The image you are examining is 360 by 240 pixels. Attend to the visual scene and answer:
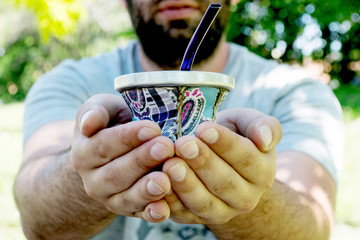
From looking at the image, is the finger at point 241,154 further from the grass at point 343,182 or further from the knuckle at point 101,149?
the grass at point 343,182

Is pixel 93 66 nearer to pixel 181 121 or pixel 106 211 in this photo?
pixel 106 211

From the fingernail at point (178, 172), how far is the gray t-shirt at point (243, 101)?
1.29 metres

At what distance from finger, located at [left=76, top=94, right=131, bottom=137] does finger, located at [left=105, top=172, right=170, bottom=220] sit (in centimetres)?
22

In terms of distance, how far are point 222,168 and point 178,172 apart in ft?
0.48

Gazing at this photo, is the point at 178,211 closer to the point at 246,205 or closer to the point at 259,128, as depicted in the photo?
the point at 246,205

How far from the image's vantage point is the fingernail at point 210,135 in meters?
1.10

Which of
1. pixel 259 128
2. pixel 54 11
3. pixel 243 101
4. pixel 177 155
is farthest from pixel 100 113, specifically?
Answer: pixel 54 11

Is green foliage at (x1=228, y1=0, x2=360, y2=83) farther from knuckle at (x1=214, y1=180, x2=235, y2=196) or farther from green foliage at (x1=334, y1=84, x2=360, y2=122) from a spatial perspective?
knuckle at (x1=214, y1=180, x2=235, y2=196)

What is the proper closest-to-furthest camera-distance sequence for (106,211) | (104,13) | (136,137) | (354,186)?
(136,137), (106,211), (354,186), (104,13)

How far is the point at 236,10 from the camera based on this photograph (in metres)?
12.1

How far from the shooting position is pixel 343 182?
5.22 meters

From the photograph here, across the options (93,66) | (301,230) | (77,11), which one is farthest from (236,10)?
(301,230)

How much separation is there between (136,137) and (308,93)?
6.01 ft

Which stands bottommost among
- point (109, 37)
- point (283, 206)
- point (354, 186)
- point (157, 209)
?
point (109, 37)
